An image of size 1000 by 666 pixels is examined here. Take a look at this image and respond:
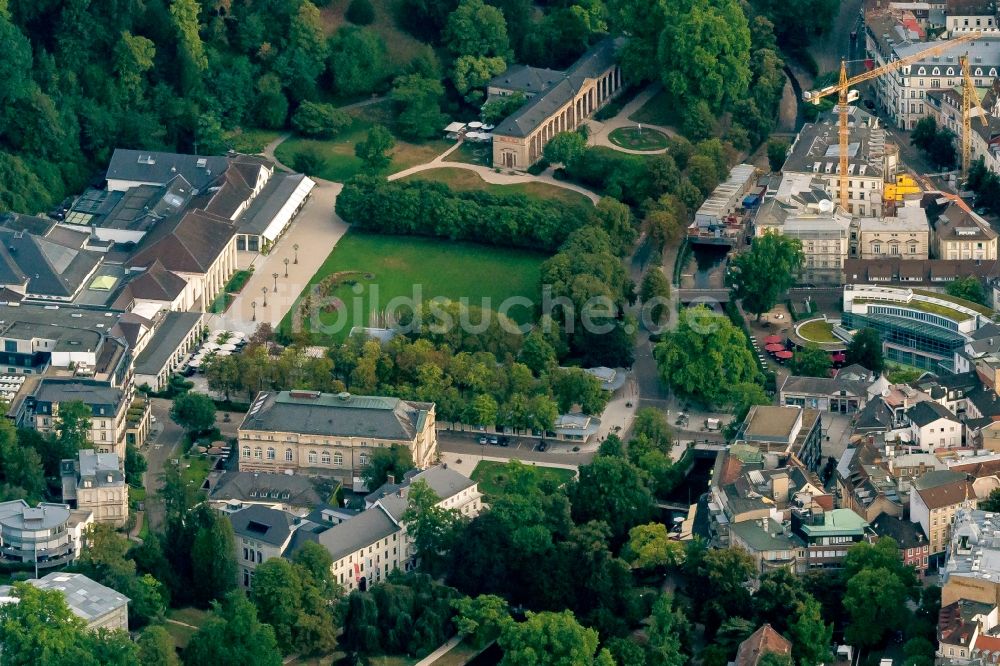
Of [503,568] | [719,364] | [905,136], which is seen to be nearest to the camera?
[503,568]

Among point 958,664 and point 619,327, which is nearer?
point 958,664

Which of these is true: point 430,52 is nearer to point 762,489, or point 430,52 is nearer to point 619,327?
point 619,327

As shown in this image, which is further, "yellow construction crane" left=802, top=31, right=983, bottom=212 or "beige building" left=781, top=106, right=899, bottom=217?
"beige building" left=781, top=106, right=899, bottom=217

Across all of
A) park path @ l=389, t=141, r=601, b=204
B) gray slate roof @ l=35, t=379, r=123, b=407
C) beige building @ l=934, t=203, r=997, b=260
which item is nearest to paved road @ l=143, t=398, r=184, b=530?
gray slate roof @ l=35, t=379, r=123, b=407

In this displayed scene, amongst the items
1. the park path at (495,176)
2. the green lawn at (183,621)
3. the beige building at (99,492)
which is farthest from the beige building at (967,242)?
the green lawn at (183,621)

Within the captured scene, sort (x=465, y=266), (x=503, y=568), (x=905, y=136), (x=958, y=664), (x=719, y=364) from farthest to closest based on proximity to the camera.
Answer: (x=905, y=136)
(x=465, y=266)
(x=719, y=364)
(x=503, y=568)
(x=958, y=664)

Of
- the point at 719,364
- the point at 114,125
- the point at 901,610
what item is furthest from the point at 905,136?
the point at 901,610

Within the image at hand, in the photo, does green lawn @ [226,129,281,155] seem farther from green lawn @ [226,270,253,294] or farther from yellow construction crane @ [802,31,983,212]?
yellow construction crane @ [802,31,983,212]
